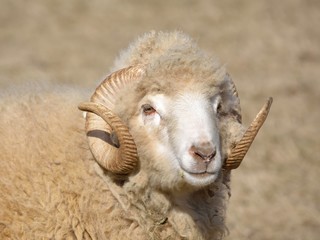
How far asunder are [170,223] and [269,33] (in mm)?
14490

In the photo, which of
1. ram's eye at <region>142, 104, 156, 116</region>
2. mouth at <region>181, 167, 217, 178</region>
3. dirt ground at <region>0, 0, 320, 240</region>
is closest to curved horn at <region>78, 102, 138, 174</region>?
ram's eye at <region>142, 104, 156, 116</region>

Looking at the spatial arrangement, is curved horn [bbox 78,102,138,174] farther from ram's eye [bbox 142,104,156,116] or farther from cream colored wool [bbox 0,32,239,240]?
ram's eye [bbox 142,104,156,116]

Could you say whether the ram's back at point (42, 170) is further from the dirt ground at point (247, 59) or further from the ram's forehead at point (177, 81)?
the dirt ground at point (247, 59)

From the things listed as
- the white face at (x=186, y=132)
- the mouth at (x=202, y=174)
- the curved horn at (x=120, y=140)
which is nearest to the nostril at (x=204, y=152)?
the white face at (x=186, y=132)

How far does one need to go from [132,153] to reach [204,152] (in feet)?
2.05

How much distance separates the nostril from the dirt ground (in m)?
1.86

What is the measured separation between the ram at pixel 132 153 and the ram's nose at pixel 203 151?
29 millimetres

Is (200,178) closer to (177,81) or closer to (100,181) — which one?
(177,81)

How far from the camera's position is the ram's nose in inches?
224

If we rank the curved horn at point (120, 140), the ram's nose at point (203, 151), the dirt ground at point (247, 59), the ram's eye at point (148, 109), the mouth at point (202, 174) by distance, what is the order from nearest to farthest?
the ram's nose at point (203, 151)
the mouth at point (202, 174)
the curved horn at point (120, 140)
the ram's eye at point (148, 109)
the dirt ground at point (247, 59)

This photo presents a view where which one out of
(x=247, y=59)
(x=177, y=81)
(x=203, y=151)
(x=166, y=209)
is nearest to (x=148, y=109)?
(x=177, y=81)

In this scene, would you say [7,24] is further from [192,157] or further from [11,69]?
[192,157]

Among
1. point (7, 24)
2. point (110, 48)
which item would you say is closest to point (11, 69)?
point (110, 48)

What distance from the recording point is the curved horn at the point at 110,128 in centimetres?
600
